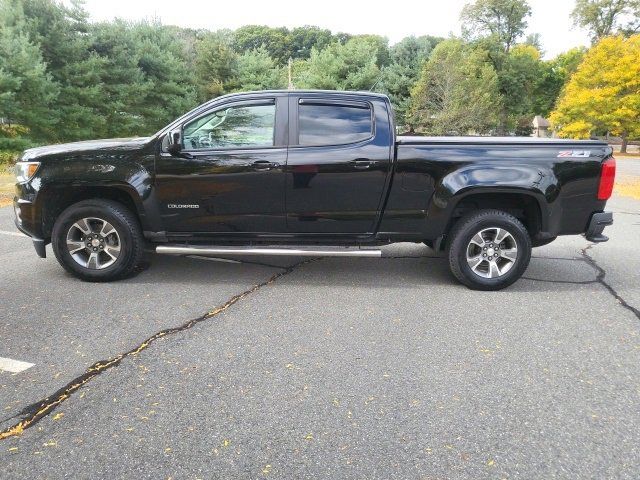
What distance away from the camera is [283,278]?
17.8ft

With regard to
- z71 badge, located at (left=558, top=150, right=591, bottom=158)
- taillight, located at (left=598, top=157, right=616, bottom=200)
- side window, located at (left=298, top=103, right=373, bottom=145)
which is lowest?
taillight, located at (left=598, top=157, right=616, bottom=200)

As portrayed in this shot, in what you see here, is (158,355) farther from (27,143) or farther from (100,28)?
(100,28)

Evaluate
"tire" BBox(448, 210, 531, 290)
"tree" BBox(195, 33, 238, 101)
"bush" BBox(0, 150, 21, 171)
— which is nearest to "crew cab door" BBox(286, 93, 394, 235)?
"tire" BBox(448, 210, 531, 290)

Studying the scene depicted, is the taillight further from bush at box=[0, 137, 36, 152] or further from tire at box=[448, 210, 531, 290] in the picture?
bush at box=[0, 137, 36, 152]

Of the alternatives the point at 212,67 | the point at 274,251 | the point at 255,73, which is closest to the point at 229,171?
the point at 274,251

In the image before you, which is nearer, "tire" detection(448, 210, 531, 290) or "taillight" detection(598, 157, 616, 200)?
"taillight" detection(598, 157, 616, 200)

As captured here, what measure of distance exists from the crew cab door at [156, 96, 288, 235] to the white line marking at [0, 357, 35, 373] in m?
2.06

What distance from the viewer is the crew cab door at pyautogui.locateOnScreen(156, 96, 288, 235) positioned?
16.2 ft

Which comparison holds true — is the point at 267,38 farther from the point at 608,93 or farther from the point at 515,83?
the point at 608,93

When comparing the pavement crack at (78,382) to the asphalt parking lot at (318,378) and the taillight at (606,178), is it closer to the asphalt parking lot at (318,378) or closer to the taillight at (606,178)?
the asphalt parking lot at (318,378)

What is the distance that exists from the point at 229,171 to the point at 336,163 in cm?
106

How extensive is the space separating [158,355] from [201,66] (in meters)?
32.4

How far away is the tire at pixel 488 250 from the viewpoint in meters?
4.93

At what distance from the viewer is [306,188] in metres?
4.95
